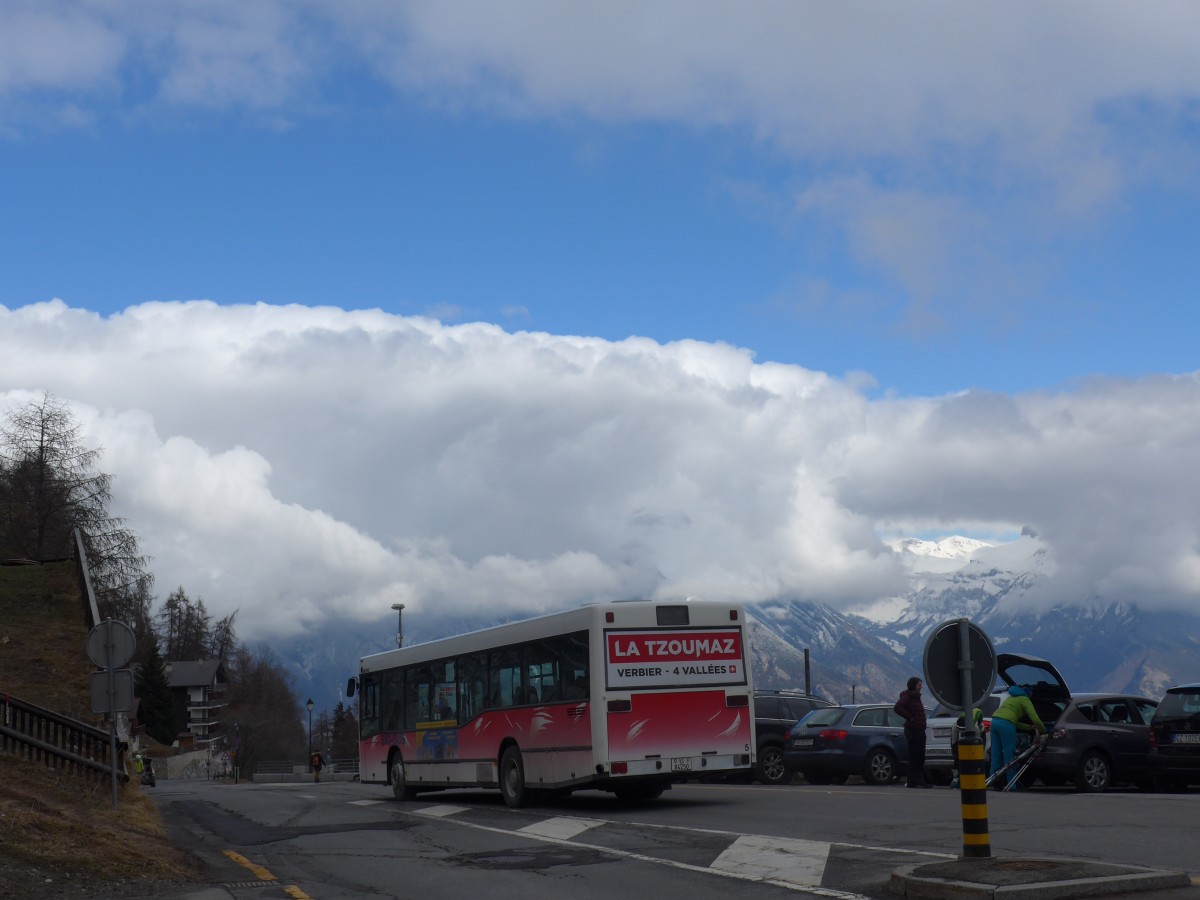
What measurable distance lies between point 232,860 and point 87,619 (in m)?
19.2

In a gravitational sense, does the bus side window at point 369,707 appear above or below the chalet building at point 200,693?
above

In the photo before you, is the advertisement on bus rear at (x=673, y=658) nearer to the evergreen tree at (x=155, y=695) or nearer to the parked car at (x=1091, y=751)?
the parked car at (x=1091, y=751)

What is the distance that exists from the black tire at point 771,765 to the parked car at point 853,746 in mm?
1957

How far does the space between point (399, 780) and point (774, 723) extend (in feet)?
26.0

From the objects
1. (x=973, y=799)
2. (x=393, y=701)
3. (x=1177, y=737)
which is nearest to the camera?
(x=973, y=799)

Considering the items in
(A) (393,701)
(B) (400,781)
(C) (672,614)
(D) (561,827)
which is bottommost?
(B) (400,781)

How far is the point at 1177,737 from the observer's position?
18.8m

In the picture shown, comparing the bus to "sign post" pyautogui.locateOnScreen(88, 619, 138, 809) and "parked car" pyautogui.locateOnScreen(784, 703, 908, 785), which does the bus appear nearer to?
"parked car" pyautogui.locateOnScreen(784, 703, 908, 785)

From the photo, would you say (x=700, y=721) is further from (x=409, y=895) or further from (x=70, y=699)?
(x=70, y=699)

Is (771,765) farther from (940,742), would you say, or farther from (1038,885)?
(1038,885)

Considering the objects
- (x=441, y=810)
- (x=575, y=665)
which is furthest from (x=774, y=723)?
(x=575, y=665)

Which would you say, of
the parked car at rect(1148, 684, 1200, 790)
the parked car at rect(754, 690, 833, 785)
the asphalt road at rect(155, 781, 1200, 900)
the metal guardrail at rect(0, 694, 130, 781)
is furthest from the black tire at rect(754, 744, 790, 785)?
the metal guardrail at rect(0, 694, 130, 781)

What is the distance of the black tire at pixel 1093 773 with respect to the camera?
769 inches

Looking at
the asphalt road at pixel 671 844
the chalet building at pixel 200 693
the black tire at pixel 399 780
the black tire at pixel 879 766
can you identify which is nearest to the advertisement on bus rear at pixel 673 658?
the asphalt road at pixel 671 844
